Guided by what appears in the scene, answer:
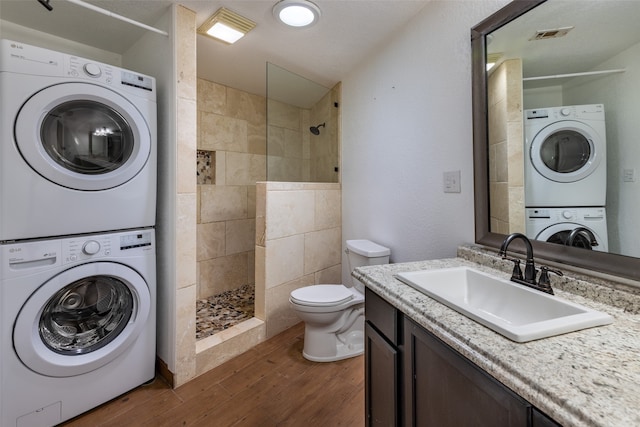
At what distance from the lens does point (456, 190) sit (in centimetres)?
154

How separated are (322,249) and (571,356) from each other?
2157 mm

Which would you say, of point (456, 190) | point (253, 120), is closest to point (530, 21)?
point (456, 190)

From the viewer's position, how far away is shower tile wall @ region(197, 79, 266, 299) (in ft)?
9.34

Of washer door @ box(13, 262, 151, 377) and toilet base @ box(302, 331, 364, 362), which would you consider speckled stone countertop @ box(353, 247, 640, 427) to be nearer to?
toilet base @ box(302, 331, 364, 362)

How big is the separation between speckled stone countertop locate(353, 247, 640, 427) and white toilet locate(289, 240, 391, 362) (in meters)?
1.04

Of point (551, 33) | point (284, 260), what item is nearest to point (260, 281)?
point (284, 260)

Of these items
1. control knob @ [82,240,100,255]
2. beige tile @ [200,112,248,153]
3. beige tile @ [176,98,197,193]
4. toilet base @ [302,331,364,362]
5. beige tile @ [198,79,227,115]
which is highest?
beige tile @ [198,79,227,115]

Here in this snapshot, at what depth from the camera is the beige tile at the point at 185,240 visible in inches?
66.7

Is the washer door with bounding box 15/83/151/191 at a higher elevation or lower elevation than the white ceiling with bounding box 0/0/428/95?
lower

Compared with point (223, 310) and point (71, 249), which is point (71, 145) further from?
point (223, 310)

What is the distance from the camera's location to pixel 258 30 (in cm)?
196

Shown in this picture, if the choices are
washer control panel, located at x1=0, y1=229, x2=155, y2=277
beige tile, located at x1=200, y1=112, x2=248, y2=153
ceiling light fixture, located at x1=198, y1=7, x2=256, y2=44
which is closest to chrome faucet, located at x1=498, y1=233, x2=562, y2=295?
washer control panel, located at x1=0, y1=229, x2=155, y2=277

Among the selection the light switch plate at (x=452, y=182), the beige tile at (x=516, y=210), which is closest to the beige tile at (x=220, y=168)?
the light switch plate at (x=452, y=182)

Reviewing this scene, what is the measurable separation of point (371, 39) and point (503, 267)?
5.94ft
